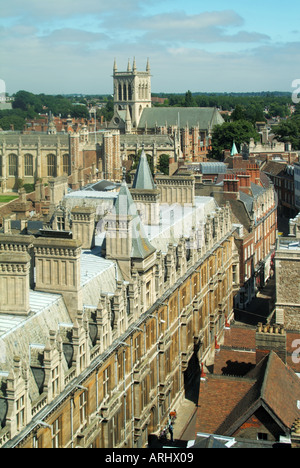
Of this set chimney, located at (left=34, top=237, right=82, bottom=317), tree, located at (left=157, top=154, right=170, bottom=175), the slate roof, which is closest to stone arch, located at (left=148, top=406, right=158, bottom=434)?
chimney, located at (left=34, top=237, right=82, bottom=317)

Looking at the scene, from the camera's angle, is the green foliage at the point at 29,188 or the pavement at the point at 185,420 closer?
the pavement at the point at 185,420

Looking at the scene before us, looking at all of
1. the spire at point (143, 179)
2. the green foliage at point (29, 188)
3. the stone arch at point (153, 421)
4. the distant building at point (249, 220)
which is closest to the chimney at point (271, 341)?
the stone arch at point (153, 421)

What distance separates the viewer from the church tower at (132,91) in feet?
541

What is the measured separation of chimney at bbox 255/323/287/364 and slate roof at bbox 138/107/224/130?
12805 cm

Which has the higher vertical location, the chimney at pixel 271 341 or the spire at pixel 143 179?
the spire at pixel 143 179

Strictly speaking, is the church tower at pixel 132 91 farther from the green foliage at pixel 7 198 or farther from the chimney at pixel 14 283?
the chimney at pixel 14 283

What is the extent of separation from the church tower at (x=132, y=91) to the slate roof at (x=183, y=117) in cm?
316

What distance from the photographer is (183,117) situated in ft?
514

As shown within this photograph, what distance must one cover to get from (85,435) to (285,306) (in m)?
14.6

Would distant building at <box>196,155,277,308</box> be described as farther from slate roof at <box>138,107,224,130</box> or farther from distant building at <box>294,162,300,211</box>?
slate roof at <box>138,107,224,130</box>

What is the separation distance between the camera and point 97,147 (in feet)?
373

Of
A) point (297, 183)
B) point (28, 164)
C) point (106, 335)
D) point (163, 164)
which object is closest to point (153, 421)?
point (106, 335)

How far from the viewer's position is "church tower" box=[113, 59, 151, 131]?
164875mm

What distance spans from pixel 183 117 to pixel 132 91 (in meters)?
17.0
